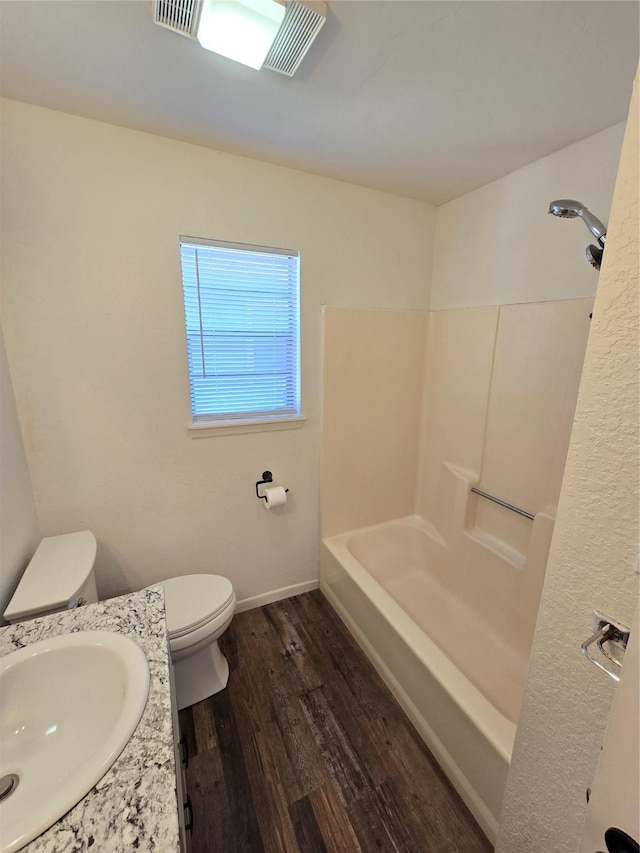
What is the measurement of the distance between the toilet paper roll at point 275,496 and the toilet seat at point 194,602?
1.48 ft

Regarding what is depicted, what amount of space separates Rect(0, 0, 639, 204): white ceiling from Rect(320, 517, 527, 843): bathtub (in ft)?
6.62

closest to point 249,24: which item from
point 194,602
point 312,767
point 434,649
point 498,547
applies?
point 194,602

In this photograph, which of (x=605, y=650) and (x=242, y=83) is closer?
(x=605, y=650)

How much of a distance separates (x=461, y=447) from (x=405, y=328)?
80 centimetres

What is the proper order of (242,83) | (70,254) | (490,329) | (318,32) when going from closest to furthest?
(318,32) → (242,83) → (70,254) → (490,329)

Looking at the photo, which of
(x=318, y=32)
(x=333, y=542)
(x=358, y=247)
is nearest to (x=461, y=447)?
(x=333, y=542)

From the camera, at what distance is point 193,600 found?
1.56 metres

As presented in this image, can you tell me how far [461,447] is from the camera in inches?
80.4

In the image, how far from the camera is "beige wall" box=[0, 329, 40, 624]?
1185mm

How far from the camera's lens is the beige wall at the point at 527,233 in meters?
1.35

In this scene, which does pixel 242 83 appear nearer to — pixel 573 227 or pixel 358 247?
pixel 358 247

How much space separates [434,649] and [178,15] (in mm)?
2193

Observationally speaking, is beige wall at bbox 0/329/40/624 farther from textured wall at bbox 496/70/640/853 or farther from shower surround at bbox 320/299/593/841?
textured wall at bbox 496/70/640/853

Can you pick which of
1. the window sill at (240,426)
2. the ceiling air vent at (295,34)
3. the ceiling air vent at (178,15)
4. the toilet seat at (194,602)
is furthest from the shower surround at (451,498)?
the ceiling air vent at (178,15)
